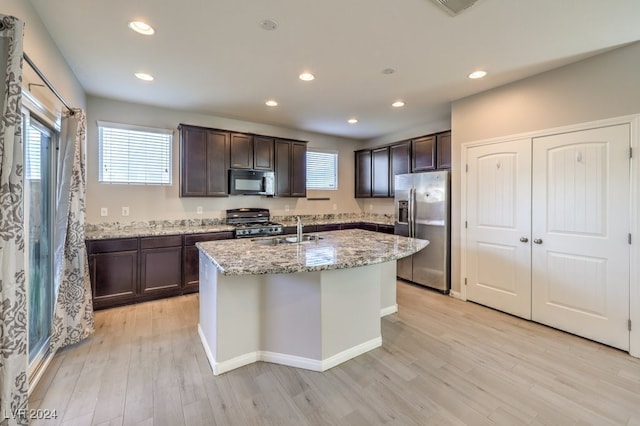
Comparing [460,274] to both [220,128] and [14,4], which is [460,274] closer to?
[220,128]

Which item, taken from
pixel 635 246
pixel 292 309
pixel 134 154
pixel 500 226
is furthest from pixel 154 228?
pixel 635 246

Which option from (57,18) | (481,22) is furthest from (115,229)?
(481,22)

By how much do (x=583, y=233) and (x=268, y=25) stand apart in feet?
11.2

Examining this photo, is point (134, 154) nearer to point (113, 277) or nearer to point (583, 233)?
point (113, 277)

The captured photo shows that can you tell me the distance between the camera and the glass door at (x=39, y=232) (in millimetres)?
2145

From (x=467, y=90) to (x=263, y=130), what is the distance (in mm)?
3238

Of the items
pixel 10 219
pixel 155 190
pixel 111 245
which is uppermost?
pixel 155 190

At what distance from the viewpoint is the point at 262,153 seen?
188 inches

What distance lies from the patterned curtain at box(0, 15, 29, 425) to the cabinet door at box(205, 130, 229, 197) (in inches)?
110

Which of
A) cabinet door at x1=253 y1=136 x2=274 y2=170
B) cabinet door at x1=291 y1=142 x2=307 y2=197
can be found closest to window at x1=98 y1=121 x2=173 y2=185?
cabinet door at x1=253 y1=136 x2=274 y2=170

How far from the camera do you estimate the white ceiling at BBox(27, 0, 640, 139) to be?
6.51 feet

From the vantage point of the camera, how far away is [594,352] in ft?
8.19

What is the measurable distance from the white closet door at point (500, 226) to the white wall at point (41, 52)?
4252 millimetres

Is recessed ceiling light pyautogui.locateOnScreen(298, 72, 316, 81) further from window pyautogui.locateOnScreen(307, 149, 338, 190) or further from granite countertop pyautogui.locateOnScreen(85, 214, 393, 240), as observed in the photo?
window pyautogui.locateOnScreen(307, 149, 338, 190)
